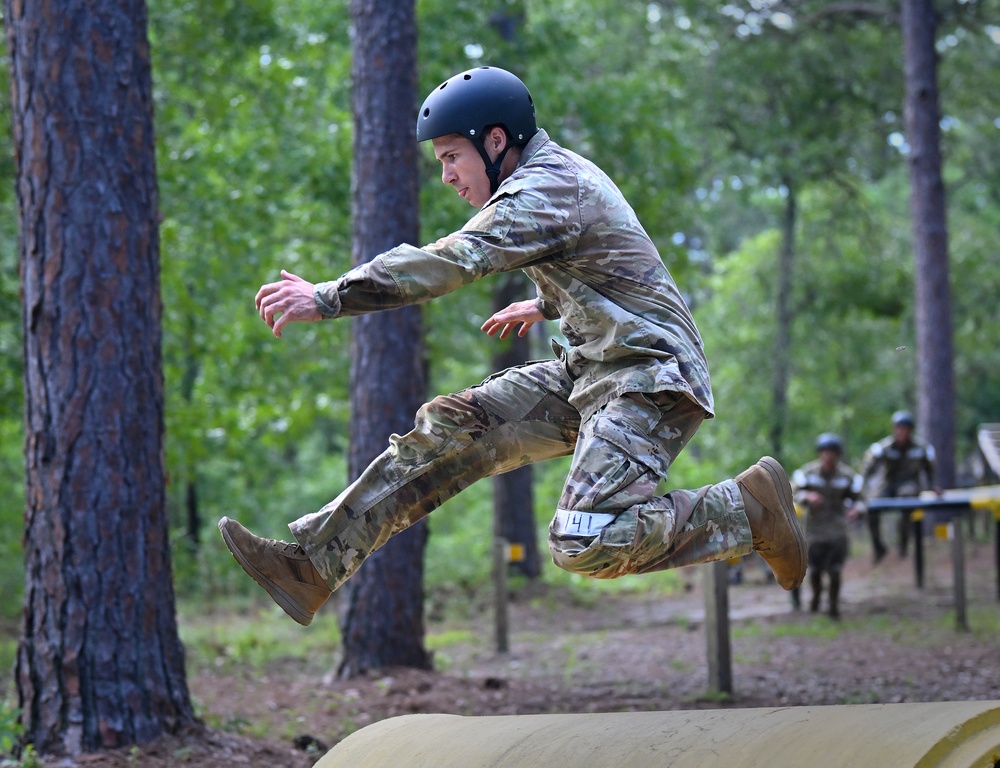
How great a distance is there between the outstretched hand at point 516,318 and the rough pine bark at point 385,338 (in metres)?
4.23

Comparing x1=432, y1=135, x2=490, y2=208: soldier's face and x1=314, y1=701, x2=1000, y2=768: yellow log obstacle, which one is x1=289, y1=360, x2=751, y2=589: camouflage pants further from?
x1=432, y1=135, x2=490, y2=208: soldier's face

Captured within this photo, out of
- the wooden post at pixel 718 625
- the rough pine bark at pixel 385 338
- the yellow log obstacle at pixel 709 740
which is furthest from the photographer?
the rough pine bark at pixel 385 338

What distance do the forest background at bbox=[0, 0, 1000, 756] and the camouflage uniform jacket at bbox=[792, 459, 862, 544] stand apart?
3.75 metres

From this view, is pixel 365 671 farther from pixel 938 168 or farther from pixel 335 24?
pixel 938 168

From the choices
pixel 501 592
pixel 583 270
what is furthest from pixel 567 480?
pixel 501 592

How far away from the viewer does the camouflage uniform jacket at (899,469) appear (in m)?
15.7

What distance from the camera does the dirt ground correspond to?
7.10m

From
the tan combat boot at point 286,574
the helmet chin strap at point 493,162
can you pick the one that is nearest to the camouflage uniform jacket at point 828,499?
the tan combat boot at point 286,574

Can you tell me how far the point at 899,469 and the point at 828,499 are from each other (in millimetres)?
2537

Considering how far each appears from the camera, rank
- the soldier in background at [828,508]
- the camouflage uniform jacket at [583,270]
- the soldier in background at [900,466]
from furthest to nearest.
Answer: the soldier in background at [900,466] → the soldier in background at [828,508] → the camouflage uniform jacket at [583,270]

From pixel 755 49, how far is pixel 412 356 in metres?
14.1

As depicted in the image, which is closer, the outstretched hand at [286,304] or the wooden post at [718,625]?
the outstretched hand at [286,304]

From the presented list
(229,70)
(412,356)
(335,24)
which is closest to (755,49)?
(335,24)

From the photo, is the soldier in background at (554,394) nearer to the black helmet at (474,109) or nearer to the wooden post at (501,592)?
the black helmet at (474,109)
